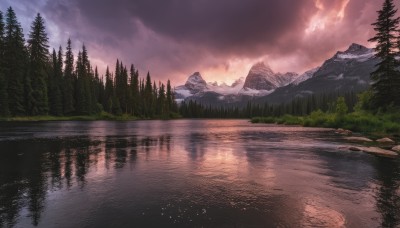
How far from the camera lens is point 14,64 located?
7638cm

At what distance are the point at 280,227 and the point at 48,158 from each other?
18.5 metres

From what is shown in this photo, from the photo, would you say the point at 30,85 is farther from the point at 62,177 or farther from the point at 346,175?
the point at 346,175

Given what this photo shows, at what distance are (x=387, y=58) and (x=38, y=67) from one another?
Result: 91876 millimetres

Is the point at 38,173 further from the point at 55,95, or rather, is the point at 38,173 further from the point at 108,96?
the point at 108,96

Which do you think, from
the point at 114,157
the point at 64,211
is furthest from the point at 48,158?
the point at 64,211

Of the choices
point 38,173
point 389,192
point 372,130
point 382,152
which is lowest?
point 389,192

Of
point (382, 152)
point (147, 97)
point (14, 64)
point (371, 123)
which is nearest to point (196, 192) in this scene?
point (382, 152)

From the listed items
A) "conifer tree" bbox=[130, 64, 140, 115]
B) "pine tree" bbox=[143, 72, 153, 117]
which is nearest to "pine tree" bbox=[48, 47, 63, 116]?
"conifer tree" bbox=[130, 64, 140, 115]

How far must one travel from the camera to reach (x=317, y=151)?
2606 centimetres

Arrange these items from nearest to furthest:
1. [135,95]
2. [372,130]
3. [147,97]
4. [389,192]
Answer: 1. [389,192]
2. [372,130]
3. [135,95]
4. [147,97]

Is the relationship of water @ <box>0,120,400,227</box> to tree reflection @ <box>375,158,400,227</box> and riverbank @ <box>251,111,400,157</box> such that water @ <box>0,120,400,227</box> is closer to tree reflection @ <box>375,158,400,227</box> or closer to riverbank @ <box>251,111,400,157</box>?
tree reflection @ <box>375,158,400,227</box>

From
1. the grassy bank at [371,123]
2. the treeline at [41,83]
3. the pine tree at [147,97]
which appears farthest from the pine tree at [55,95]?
the grassy bank at [371,123]

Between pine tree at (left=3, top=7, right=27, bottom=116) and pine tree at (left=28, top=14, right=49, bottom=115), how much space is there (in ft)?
9.05

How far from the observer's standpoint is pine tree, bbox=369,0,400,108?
153 feet
